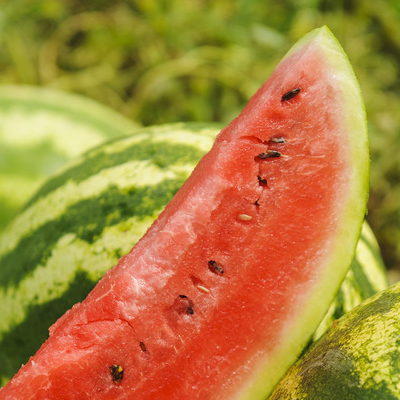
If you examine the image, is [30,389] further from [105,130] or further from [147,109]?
[147,109]

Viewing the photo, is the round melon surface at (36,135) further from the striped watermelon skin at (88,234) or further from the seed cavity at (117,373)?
the seed cavity at (117,373)

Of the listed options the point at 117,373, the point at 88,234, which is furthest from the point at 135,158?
the point at 117,373

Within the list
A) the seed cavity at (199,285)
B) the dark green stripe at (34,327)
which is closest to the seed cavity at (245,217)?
the seed cavity at (199,285)

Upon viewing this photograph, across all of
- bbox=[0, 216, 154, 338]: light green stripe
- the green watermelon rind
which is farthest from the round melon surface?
the green watermelon rind

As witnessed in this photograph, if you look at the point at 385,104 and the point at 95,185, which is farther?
the point at 385,104

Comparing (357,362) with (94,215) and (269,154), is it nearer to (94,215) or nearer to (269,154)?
(269,154)

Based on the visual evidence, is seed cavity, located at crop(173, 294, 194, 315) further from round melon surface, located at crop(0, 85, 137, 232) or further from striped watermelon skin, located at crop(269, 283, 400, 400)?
round melon surface, located at crop(0, 85, 137, 232)

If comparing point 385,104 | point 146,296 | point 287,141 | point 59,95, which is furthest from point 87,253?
point 385,104
